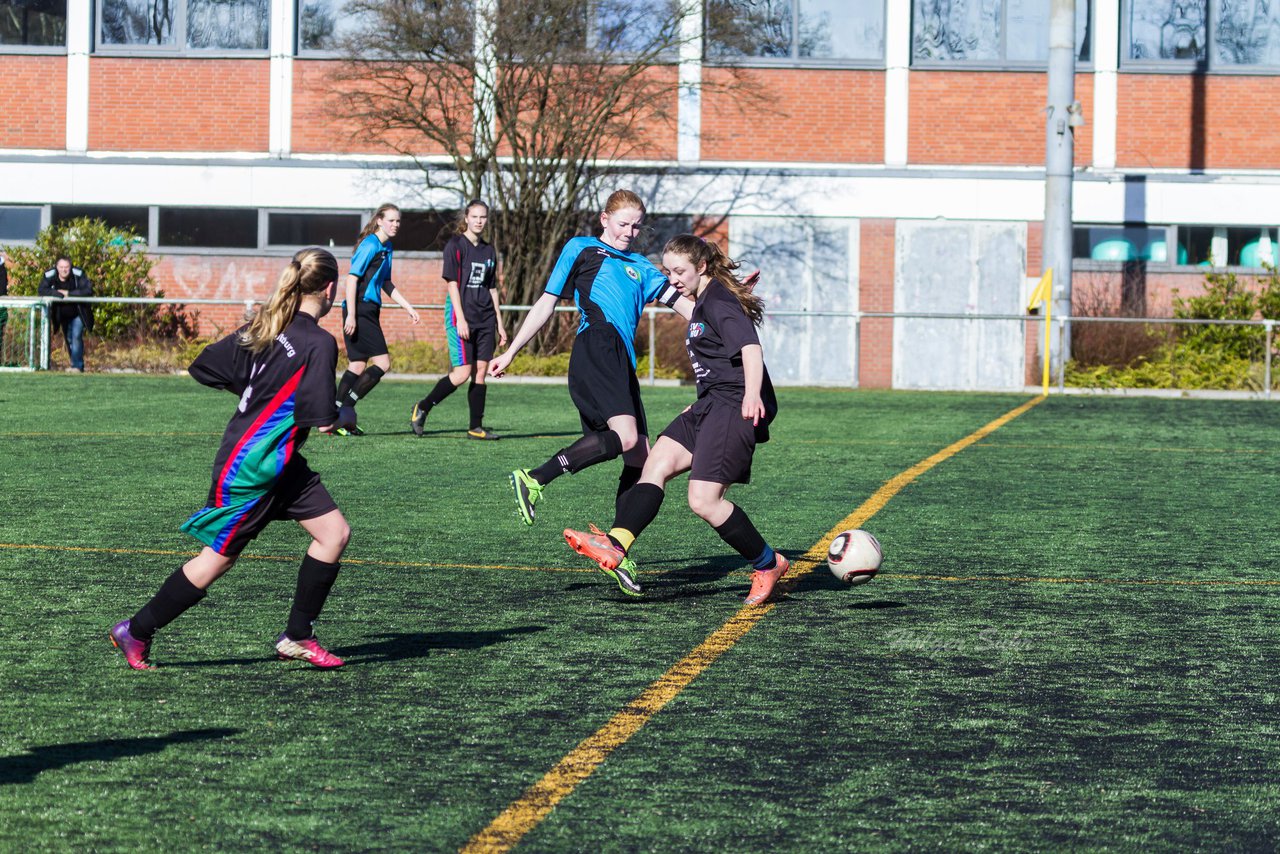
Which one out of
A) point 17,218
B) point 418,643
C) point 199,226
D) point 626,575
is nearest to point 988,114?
point 199,226

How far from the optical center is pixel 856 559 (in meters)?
7.58

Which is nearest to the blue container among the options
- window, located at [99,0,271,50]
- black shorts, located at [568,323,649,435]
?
window, located at [99,0,271,50]

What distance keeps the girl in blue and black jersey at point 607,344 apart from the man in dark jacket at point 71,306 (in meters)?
17.4

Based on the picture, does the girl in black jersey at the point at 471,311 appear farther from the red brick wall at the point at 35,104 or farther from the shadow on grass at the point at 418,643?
the red brick wall at the point at 35,104

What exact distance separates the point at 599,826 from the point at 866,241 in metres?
25.5

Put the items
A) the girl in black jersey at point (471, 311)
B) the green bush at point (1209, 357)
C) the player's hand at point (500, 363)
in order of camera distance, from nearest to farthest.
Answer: the player's hand at point (500, 363)
the girl in black jersey at point (471, 311)
the green bush at point (1209, 357)

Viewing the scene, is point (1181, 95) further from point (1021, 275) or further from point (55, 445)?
point (55, 445)

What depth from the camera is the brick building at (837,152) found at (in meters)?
28.9

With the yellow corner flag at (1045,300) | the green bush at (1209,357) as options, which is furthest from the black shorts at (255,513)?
the green bush at (1209,357)

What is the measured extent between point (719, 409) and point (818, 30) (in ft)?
74.6

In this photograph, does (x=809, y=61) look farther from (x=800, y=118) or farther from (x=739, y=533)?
(x=739, y=533)

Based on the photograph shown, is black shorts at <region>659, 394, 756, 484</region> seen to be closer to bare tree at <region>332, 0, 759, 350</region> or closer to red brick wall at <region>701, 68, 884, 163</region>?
bare tree at <region>332, 0, 759, 350</region>

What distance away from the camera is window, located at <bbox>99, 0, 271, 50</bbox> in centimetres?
2952

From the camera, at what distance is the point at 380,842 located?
425 centimetres
